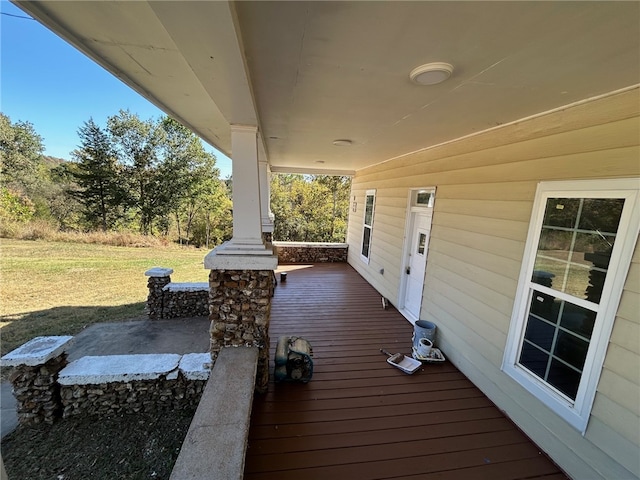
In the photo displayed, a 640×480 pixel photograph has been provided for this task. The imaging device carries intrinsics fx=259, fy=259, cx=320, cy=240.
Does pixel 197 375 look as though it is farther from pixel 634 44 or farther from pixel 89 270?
pixel 89 270

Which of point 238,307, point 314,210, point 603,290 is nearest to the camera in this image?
point 603,290

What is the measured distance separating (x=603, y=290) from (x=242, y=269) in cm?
277

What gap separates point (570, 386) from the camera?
6.72 ft

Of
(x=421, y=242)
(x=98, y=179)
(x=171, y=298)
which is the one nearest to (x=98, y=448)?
(x=171, y=298)

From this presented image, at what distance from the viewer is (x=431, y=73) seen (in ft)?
5.37

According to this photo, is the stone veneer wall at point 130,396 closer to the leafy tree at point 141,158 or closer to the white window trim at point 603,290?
the white window trim at point 603,290

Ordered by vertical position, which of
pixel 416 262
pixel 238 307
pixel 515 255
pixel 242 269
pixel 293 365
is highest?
pixel 515 255

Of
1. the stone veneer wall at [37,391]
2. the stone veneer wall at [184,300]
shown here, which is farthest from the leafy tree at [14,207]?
the stone veneer wall at [37,391]

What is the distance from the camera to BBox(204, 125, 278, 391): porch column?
2.40 m

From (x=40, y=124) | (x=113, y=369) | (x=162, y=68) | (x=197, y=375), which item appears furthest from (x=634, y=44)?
(x=40, y=124)

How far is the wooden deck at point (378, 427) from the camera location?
2.01 meters

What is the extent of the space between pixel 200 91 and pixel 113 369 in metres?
2.88

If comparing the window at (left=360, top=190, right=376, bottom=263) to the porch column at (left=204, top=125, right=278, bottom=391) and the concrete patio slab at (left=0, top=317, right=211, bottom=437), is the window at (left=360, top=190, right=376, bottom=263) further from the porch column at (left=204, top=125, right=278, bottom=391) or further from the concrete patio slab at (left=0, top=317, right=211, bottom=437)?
the porch column at (left=204, top=125, right=278, bottom=391)

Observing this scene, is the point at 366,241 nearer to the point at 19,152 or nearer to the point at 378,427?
the point at 378,427
